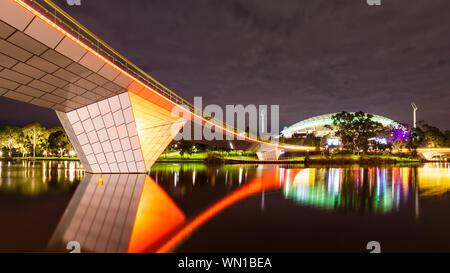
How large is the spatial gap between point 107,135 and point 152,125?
4641 millimetres

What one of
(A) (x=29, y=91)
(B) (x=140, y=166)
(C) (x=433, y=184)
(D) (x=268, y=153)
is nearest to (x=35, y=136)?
(B) (x=140, y=166)

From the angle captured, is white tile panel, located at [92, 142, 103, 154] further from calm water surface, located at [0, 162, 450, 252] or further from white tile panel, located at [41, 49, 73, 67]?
calm water surface, located at [0, 162, 450, 252]

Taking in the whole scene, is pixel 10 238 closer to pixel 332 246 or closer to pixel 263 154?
pixel 332 246

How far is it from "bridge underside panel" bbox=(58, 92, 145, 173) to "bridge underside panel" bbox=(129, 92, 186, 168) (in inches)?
33.7

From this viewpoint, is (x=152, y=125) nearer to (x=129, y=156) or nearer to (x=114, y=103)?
(x=129, y=156)

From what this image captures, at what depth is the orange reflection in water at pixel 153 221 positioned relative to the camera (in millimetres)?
5584

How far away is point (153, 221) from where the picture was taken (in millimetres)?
7320

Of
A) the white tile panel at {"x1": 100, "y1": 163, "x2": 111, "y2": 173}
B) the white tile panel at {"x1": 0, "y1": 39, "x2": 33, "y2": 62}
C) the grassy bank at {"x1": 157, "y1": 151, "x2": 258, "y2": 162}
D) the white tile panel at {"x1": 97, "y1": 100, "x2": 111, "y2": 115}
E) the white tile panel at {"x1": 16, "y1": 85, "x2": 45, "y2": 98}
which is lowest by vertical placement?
the grassy bank at {"x1": 157, "y1": 151, "x2": 258, "y2": 162}

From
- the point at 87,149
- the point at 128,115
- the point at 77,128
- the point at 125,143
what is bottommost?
the point at 87,149

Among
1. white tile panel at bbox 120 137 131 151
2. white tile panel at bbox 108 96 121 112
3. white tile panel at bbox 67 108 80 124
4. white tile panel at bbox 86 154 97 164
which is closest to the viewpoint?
white tile panel at bbox 108 96 121 112

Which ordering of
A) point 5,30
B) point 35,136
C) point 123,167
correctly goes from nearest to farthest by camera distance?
point 5,30, point 123,167, point 35,136

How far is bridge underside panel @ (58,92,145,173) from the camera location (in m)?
19.5

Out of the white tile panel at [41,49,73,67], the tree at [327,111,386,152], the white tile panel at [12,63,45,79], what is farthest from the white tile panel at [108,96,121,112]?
the tree at [327,111,386,152]
